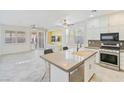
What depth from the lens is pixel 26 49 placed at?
984 cm

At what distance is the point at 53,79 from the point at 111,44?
332 cm

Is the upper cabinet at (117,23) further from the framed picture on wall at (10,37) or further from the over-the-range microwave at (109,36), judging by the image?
the framed picture on wall at (10,37)

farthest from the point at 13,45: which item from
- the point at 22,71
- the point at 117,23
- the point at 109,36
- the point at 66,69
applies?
the point at 66,69

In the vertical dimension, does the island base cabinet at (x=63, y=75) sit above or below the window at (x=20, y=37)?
below

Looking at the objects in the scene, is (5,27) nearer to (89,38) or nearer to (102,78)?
(89,38)

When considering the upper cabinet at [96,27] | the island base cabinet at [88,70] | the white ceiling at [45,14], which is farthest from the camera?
the upper cabinet at [96,27]

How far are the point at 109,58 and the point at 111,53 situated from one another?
0.23 metres

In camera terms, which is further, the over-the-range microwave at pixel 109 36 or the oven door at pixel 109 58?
the over-the-range microwave at pixel 109 36

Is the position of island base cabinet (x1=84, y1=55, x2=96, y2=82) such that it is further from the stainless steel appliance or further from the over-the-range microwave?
the over-the-range microwave

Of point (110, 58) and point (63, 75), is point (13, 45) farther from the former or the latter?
point (63, 75)

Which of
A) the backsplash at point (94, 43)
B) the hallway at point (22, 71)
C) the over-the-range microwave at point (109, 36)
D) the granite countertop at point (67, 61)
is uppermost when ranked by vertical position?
the over-the-range microwave at point (109, 36)

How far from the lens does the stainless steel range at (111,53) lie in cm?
412

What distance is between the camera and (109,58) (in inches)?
173

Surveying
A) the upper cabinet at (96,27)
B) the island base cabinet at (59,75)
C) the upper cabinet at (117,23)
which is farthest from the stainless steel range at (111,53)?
the island base cabinet at (59,75)
